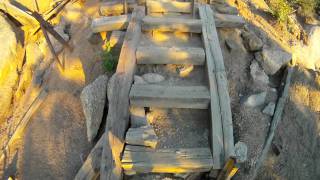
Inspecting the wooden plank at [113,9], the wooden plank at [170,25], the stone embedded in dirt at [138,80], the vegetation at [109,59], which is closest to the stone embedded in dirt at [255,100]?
the wooden plank at [170,25]

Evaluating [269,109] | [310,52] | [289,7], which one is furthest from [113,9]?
[310,52]

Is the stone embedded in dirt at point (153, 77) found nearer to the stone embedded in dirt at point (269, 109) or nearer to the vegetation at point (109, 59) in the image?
the vegetation at point (109, 59)

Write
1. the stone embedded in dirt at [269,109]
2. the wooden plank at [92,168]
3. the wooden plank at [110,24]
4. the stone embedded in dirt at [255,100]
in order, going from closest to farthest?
1. the wooden plank at [92,168]
2. the stone embedded in dirt at [255,100]
3. the stone embedded in dirt at [269,109]
4. the wooden plank at [110,24]

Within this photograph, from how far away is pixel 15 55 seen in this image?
774 centimetres

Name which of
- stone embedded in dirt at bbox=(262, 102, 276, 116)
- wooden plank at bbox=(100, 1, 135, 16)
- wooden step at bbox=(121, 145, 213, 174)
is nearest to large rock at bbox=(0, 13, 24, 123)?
wooden plank at bbox=(100, 1, 135, 16)

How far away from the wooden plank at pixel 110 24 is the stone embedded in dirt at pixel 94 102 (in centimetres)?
108

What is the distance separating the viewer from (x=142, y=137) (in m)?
3.95

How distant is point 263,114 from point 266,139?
46 cm

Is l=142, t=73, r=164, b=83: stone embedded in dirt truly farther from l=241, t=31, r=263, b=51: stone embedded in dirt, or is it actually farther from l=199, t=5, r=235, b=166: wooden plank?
l=241, t=31, r=263, b=51: stone embedded in dirt

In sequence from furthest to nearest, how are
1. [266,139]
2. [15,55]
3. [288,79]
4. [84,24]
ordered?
[15,55], [84,24], [288,79], [266,139]

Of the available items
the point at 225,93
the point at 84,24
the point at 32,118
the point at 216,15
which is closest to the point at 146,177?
the point at 225,93

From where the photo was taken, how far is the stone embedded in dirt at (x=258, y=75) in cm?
564

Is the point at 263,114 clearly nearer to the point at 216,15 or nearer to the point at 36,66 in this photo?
the point at 216,15

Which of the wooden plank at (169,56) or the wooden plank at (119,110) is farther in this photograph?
the wooden plank at (169,56)
